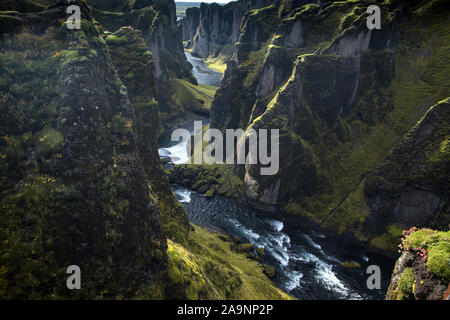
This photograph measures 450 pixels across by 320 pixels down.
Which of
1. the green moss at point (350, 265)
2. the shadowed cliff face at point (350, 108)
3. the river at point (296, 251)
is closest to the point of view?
the river at point (296, 251)

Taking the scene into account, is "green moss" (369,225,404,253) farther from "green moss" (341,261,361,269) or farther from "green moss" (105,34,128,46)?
"green moss" (105,34,128,46)

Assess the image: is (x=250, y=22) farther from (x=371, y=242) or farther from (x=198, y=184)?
(x=371, y=242)
